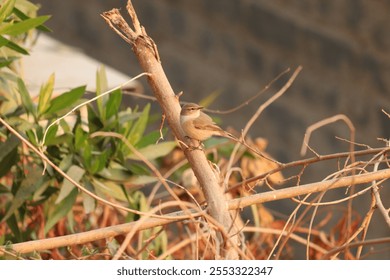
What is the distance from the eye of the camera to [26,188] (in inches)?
57.3

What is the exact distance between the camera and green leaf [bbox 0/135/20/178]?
4.67ft

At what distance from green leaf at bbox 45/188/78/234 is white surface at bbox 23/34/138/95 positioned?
3.62 ft

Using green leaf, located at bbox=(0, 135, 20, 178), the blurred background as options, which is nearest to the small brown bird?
green leaf, located at bbox=(0, 135, 20, 178)

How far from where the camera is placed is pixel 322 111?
3.57 metres

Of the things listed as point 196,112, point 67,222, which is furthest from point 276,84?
point 196,112

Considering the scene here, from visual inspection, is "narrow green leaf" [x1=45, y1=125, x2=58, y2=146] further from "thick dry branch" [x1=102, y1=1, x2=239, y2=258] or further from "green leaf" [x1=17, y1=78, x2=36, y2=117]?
"thick dry branch" [x1=102, y1=1, x2=239, y2=258]

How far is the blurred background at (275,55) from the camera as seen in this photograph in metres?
3.39

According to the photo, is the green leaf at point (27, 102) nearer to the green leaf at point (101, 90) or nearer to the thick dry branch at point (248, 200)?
the green leaf at point (101, 90)

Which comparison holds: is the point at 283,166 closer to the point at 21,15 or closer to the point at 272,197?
the point at 272,197

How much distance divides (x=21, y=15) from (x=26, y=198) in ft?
0.86

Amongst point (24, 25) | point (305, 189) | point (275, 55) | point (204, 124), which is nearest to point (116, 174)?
point (24, 25)

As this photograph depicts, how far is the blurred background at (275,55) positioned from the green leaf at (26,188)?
64.0 inches


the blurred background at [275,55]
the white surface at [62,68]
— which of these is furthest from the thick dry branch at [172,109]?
the blurred background at [275,55]

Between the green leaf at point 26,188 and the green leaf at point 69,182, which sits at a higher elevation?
the green leaf at point 69,182
